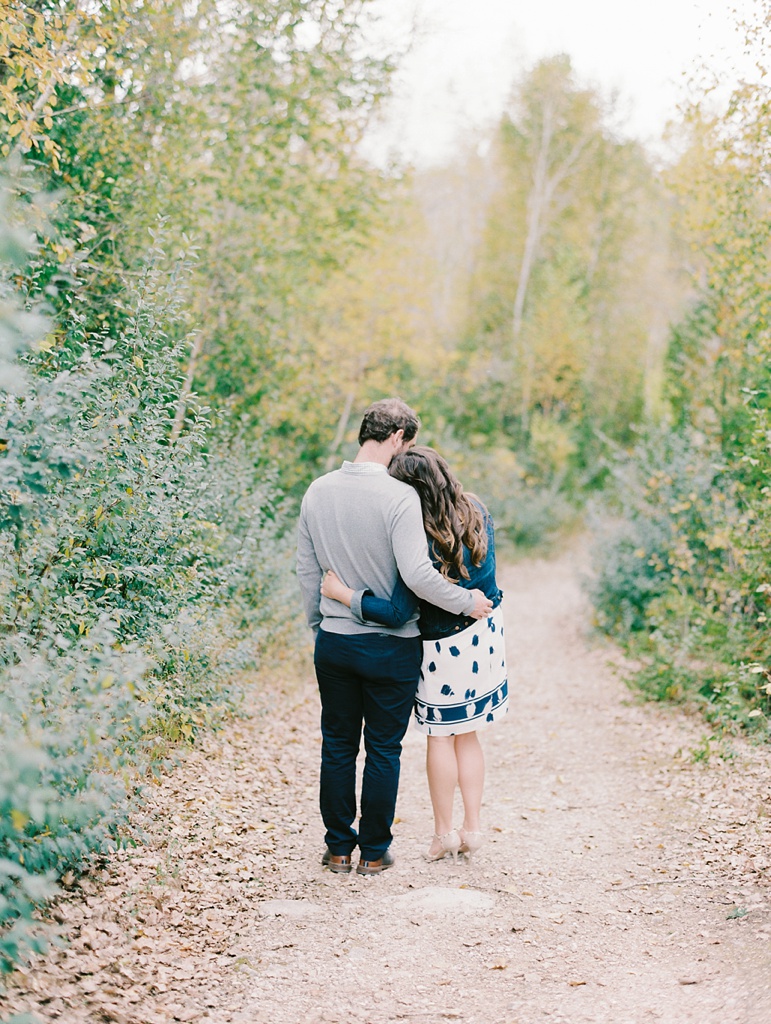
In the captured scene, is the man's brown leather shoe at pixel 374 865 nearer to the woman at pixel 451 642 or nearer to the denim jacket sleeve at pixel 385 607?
the woman at pixel 451 642

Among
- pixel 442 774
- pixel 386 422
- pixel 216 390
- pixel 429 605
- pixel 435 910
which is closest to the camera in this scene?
pixel 435 910

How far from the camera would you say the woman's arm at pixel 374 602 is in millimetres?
4199

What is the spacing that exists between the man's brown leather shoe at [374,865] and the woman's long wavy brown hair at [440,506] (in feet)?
4.76

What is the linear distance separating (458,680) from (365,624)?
0.60 meters

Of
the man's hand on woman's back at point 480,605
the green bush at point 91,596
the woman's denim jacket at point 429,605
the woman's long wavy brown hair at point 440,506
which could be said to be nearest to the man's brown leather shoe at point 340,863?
the green bush at point 91,596

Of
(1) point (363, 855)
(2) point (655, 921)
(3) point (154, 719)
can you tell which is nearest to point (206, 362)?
(3) point (154, 719)

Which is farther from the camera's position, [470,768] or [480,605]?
[470,768]

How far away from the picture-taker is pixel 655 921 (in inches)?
159

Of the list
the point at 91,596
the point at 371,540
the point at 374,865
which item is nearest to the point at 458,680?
the point at 371,540

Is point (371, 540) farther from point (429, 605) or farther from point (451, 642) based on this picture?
point (451, 642)

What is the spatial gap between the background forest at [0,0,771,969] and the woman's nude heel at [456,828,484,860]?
1.62 meters

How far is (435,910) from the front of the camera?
4082 mm

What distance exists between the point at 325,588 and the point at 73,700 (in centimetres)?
137

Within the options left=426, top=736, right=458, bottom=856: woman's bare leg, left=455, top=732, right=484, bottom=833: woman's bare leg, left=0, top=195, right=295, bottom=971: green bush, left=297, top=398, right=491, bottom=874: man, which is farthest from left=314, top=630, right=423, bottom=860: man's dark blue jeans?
left=0, top=195, right=295, bottom=971: green bush
